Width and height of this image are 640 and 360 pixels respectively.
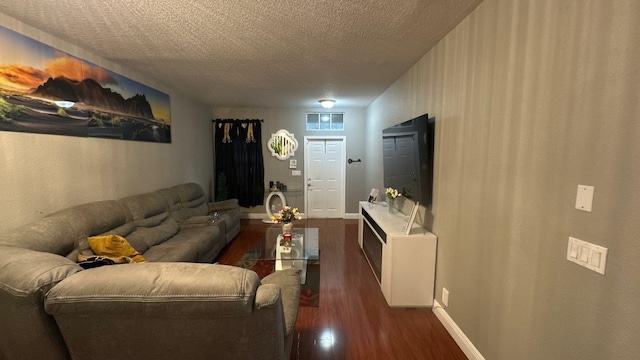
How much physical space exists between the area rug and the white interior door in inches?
102

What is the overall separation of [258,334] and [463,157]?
1.81m

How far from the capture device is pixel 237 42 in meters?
2.36

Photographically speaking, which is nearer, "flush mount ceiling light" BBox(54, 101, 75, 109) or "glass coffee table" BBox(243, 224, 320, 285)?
"flush mount ceiling light" BBox(54, 101, 75, 109)

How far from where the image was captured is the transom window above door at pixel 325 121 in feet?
19.2

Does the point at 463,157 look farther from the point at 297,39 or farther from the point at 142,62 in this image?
the point at 142,62

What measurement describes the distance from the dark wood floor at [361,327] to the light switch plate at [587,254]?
125 centimetres

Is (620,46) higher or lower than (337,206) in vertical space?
higher

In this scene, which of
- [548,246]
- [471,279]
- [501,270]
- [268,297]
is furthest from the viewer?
[471,279]

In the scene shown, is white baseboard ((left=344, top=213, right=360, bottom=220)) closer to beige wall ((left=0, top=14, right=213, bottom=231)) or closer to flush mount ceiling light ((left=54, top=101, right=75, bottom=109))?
beige wall ((left=0, top=14, right=213, bottom=231))

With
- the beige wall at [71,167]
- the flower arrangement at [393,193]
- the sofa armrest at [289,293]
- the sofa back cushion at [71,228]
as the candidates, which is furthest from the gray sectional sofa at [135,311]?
the flower arrangement at [393,193]

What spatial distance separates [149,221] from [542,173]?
358 centimetres

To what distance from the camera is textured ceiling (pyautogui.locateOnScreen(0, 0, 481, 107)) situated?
1812 mm

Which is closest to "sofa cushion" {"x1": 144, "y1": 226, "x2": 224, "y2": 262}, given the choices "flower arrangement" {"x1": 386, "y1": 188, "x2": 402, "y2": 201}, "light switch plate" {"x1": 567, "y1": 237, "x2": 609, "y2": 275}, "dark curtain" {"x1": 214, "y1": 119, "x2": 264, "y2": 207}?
"dark curtain" {"x1": 214, "y1": 119, "x2": 264, "y2": 207}

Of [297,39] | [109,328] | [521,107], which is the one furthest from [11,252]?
[521,107]
